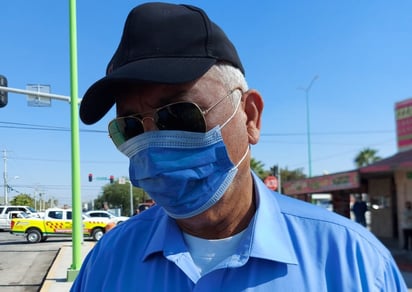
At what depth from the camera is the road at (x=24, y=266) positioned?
10814mm

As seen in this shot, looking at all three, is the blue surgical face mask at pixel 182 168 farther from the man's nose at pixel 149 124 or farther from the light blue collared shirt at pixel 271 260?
the light blue collared shirt at pixel 271 260

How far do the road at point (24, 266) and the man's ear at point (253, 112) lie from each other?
9.79 metres

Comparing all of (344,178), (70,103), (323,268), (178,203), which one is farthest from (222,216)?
(344,178)

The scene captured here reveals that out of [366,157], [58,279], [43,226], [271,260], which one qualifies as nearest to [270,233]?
[271,260]

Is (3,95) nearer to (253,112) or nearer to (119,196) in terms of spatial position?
(253,112)

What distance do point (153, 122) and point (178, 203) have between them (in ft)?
0.97

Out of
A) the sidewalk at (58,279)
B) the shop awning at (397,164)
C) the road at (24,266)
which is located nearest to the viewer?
the sidewalk at (58,279)

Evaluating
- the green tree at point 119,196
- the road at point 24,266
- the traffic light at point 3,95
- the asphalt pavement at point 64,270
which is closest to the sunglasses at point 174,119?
the asphalt pavement at point 64,270

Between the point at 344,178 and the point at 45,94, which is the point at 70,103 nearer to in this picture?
the point at 45,94

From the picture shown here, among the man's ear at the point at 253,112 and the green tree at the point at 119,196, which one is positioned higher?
the man's ear at the point at 253,112

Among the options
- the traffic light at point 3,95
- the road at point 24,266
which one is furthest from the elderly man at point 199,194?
the traffic light at point 3,95

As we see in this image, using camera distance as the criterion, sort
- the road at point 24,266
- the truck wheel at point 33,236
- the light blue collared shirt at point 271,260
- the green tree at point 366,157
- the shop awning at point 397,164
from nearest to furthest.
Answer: the light blue collared shirt at point 271,260 → the road at point 24,266 → the shop awning at point 397,164 → the truck wheel at point 33,236 → the green tree at point 366,157

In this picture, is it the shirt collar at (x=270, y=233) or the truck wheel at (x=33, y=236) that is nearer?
the shirt collar at (x=270, y=233)

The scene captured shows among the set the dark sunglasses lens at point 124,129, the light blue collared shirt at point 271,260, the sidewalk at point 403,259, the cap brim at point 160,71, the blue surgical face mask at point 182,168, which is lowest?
the sidewalk at point 403,259
